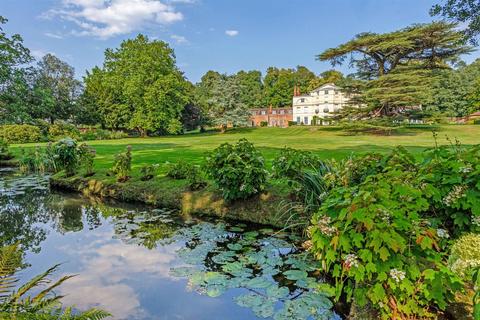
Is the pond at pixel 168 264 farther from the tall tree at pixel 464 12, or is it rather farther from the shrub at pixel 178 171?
the tall tree at pixel 464 12

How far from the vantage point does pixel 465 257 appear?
2.29m

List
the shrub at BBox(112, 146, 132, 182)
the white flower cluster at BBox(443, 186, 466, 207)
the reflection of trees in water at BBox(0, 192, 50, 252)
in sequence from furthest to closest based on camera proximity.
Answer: the shrub at BBox(112, 146, 132, 182) → the reflection of trees in water at BBox(0, 192, 50, 252) → the white flower cluster at BBox(443, 186, 466, 207)

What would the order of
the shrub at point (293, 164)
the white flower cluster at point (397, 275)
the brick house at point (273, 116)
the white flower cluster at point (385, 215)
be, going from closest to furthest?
the white flower cluster at point (397, 275) < the white flower cluster at point (385, 215) < the shrub at point (293, 164) < the brick house at point (273, 116)

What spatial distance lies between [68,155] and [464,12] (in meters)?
11.2

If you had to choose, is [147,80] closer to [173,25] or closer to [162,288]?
[173,25]

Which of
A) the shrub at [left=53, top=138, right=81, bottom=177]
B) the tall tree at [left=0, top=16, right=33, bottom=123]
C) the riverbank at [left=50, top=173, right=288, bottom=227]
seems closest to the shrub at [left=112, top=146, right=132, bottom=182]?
the riverbank at [left=50, top=173, right=288, bottom=227]

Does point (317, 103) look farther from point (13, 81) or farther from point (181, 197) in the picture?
point (13, 81)

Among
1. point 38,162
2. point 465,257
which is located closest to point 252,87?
point 38,162

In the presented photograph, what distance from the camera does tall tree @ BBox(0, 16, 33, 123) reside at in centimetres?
644

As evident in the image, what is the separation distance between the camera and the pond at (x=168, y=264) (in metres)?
3.44

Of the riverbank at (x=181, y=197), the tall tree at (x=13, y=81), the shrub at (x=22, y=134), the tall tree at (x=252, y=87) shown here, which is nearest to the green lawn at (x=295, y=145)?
the riverbank at (x=181, y=197)

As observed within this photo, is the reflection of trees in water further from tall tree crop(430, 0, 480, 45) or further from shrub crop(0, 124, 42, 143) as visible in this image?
shrub crop(0, 124, 42, 143)

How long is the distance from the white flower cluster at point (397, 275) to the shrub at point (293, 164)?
10.1 ft

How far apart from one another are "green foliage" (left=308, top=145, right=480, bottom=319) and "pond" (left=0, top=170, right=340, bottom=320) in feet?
2.97
